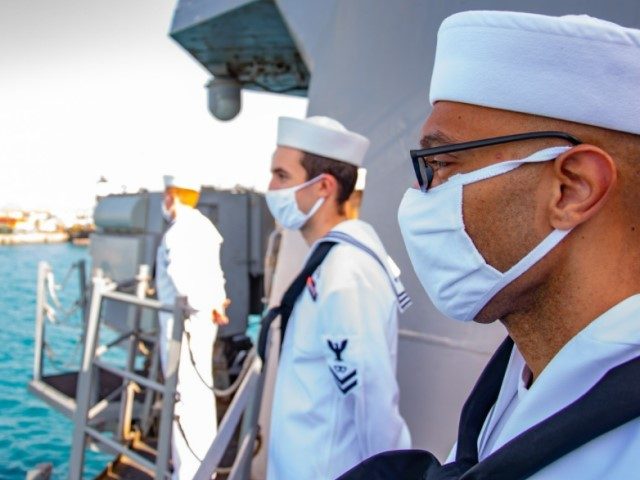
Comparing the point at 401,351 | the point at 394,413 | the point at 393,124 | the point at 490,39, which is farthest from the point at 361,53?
the point at 490,39

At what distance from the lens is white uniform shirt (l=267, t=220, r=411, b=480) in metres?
1.82

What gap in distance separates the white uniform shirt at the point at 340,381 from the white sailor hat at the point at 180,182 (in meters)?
2.99

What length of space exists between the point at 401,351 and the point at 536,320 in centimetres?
198

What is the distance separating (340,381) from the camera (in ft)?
5.93

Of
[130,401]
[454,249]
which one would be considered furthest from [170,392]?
[454,249]

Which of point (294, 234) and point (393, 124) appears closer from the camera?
point (393, 124)

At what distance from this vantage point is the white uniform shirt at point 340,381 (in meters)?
1.82

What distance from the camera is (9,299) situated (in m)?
19.5

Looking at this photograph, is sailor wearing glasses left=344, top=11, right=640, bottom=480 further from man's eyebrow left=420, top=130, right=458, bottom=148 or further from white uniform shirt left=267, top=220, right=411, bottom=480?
white uniform shirt left=267, top=220, right=411, bottom=480

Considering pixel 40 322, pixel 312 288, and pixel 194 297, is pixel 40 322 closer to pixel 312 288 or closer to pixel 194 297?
pixel 194 297

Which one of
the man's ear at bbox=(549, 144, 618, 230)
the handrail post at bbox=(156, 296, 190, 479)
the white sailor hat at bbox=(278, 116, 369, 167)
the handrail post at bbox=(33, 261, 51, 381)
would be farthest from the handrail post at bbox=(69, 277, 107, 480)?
the man's ear at bbox=(549, 144, 618, 230)

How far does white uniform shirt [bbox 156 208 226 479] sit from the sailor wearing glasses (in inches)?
134

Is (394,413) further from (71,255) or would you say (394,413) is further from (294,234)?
(71,255)

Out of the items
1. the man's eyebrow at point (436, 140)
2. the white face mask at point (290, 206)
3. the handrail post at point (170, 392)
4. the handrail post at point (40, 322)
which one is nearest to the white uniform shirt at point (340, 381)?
the white face mask at point (290, 206)
